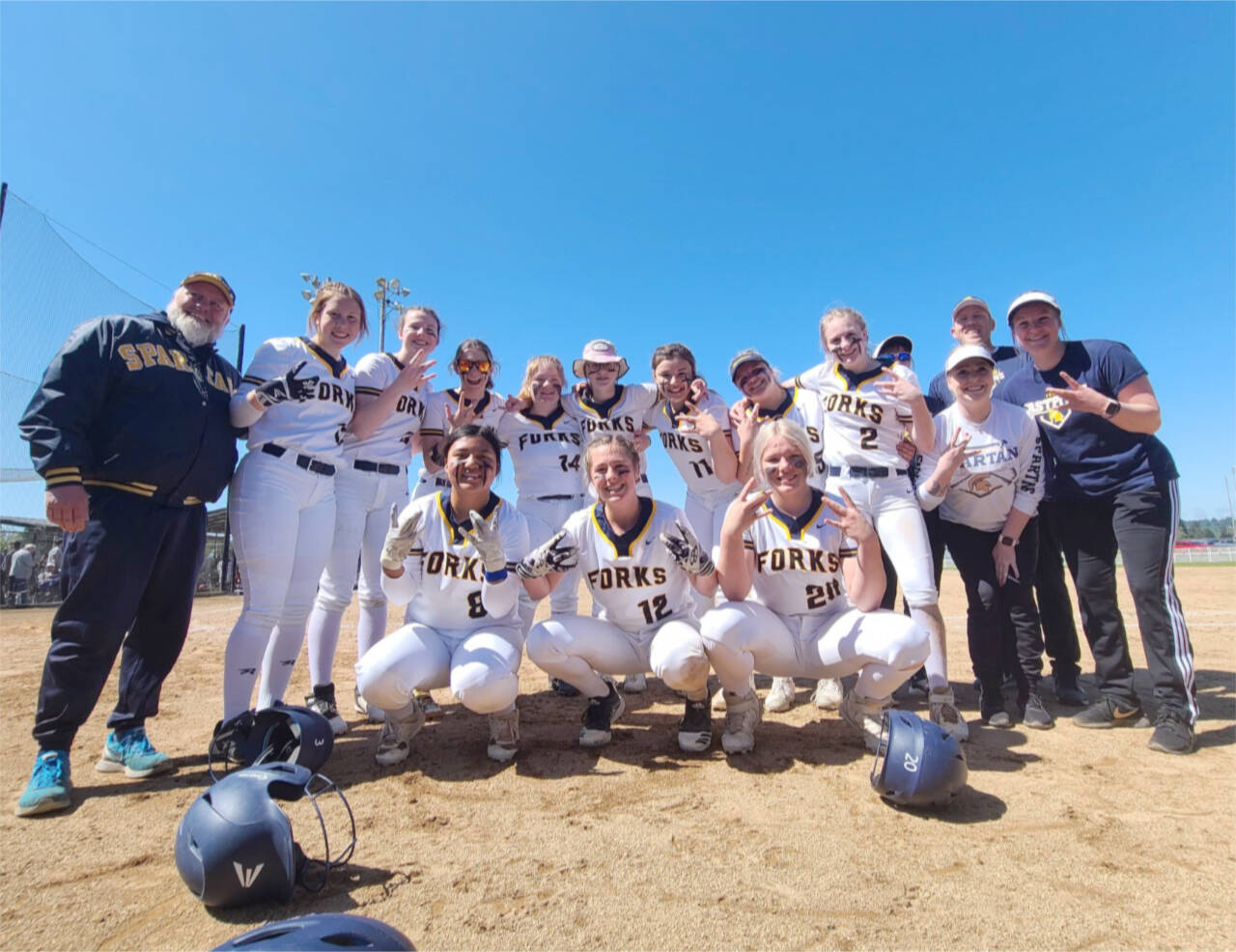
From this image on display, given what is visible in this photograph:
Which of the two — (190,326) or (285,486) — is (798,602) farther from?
(190,326)

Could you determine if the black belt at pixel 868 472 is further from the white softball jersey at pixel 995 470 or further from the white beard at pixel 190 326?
the white beard at pixel 190 326

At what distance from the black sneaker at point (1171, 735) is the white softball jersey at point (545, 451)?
3748 millimetres

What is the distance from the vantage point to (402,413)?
4441 millimetres

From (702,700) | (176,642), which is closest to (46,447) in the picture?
(176,642)

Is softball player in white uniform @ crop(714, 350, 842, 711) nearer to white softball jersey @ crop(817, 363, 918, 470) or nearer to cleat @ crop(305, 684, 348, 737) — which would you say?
white softball jersey @ crop(817, 363, 918, 470)

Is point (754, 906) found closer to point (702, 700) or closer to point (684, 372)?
point (702, 700)

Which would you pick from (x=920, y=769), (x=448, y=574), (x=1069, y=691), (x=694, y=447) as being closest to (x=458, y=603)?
(x=448, y=574)

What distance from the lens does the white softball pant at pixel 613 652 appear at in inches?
130

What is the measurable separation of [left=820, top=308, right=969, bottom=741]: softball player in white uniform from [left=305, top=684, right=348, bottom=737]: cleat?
11.1 ft

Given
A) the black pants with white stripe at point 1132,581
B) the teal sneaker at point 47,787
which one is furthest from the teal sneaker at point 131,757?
the black pants with white stripe at point 1132,581

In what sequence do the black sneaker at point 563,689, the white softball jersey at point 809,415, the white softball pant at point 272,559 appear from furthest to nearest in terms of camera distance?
the black sneaker at point 563,689
the white softball jersey at point 809,415
the white softball pant at point 272,559

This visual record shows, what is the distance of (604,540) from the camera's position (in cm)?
361

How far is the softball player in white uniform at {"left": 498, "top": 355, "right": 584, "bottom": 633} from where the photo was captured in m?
4.86

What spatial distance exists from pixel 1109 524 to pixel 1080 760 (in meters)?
1.53
